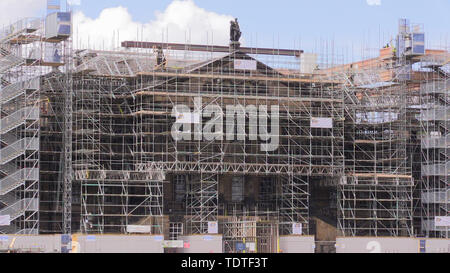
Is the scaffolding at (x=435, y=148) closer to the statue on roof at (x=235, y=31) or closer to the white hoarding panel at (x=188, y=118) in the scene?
the statue on roof at (x=235, y=31)

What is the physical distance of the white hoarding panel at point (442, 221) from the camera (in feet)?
255

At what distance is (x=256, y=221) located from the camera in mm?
74438

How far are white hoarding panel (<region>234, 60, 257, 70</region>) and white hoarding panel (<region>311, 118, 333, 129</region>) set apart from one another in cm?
613

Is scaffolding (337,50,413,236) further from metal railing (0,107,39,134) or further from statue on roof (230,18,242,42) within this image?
metal railing (0,107,39,134)

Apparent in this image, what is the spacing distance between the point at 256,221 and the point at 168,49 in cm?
1780

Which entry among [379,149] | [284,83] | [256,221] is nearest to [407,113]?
[379,149]

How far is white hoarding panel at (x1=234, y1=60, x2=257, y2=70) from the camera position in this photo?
248ft

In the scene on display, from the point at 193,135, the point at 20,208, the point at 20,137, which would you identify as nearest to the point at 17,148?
the point at 20,137

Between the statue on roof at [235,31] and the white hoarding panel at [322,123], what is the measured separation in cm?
871

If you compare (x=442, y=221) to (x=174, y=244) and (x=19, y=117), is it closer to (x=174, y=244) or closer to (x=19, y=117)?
(x=174, y=244)

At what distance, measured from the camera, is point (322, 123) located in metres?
75.2
